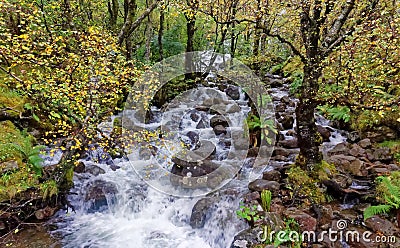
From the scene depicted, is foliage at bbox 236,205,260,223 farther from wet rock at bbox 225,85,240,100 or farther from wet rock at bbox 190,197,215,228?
wet rock at bbox 225,85,240,100

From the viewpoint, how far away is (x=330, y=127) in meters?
10.7

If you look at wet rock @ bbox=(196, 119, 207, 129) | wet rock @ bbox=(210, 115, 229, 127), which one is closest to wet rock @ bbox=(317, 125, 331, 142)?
wet rock @ bbox=(210, 115, 229, 127)

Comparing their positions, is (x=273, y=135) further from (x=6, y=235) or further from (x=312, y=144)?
(x=6, y=235)

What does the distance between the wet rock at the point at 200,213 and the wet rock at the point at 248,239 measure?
A: 144cm

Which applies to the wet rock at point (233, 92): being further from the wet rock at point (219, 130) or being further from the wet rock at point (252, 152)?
the wet rock at point (252, 152)

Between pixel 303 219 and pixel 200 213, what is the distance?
8.35ft

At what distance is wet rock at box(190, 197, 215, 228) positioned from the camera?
6.55 m

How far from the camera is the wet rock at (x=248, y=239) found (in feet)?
16.6

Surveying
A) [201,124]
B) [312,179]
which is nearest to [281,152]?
[312,179]

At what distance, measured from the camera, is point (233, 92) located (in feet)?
53.0

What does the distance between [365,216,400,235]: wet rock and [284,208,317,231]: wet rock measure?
987 mm

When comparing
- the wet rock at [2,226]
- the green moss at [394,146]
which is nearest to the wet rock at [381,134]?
the green moss at [394,146]

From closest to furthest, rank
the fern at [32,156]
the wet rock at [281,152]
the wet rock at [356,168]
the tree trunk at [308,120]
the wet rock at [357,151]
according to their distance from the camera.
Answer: the tree trunk at [308,120] → the fern at [32,156] → the wet rock at [356,168] → the wet rock at [357,151] → the wet rock at [281,152]

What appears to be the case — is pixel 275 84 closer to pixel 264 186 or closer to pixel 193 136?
pixel 193 136
